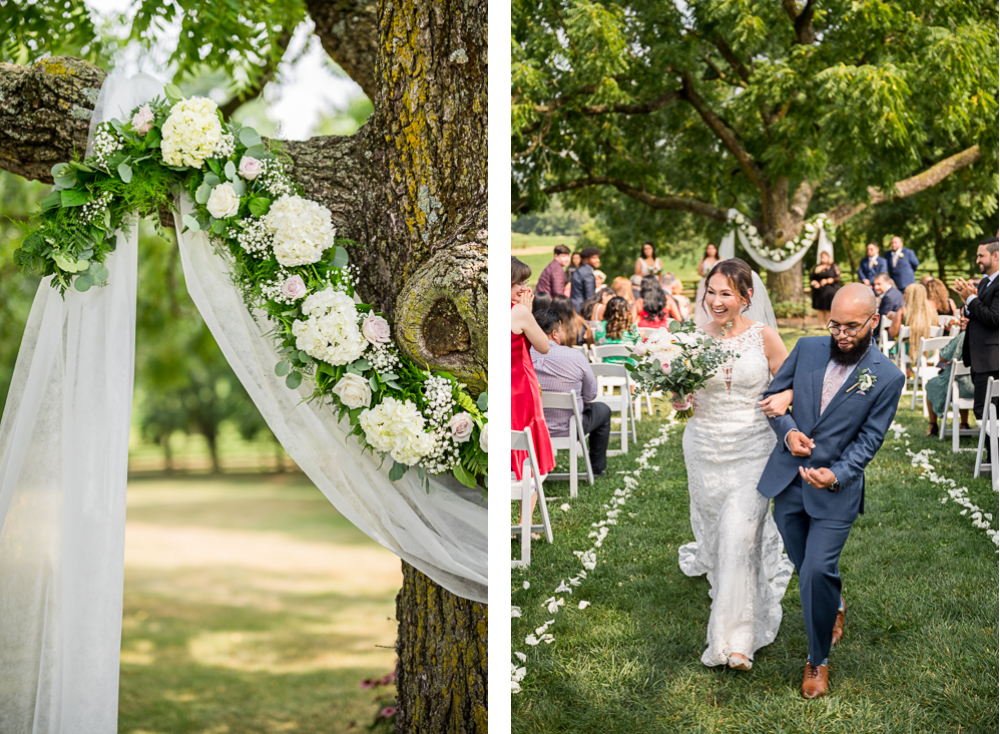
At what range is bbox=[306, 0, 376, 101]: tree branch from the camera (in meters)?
3.40

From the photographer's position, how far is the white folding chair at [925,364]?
1.89 m

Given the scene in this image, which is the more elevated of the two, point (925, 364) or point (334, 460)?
point (925, 364)

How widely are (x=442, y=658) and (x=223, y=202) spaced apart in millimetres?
1636

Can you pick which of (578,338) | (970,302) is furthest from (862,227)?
(578,338)

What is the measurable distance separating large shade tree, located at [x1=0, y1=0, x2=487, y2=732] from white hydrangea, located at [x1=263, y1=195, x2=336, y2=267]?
16cm

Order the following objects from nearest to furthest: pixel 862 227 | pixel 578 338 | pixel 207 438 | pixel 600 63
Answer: pixel 862 227, pixel 600 63, pixel 578 338, pixel 207 438

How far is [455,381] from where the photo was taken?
230 centimetres

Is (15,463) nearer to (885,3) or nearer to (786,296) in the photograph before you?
(786,296)

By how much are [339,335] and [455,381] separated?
0.38 meters

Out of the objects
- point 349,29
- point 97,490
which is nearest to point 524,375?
point 97,490

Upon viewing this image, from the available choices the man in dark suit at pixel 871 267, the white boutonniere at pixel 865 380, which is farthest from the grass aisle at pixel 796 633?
the man in dark suit at pixel 871 267

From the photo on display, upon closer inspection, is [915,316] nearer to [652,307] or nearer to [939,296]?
[939,296]

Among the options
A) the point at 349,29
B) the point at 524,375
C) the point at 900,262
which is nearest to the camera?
the point at 900,262

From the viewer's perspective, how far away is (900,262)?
1.85m
